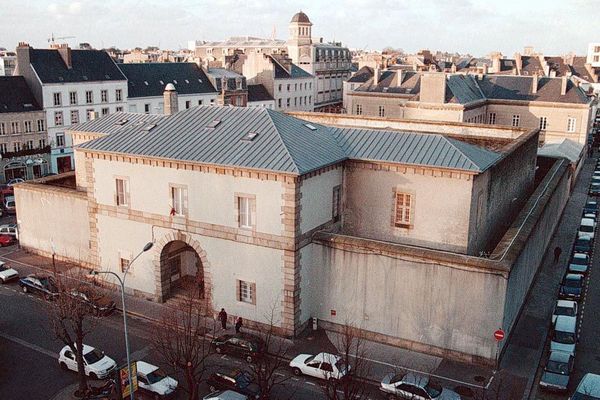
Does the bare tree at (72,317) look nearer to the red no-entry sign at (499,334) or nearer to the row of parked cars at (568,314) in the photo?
the red no-entry sign at (499,334)

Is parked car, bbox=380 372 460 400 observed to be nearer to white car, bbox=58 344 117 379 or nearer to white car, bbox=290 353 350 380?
white car, bbox=290 353 350 380

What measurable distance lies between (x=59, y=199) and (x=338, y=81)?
11192cm

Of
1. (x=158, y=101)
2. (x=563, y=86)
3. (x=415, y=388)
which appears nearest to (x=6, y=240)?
(x=415, y=388)

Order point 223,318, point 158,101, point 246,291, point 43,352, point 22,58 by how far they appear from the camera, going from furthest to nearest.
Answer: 1. point 158,101
2. point 22,58
3. point 246,291
4. point 223,318
5. point 43,352

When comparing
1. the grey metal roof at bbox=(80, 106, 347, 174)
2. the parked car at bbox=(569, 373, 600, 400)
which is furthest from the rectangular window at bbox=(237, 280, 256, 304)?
the parked car at bbox=(569, 373, 600, 400)

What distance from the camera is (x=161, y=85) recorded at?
95.9m

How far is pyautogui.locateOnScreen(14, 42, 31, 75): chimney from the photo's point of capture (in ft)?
260

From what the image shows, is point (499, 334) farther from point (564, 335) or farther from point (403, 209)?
point (403, 209)

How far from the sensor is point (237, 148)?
3694 cm

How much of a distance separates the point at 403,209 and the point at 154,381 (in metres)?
17.7

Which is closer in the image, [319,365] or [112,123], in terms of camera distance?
[319,365]

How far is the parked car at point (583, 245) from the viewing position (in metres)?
→ 52.6

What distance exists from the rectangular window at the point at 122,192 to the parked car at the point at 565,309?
1129 inches

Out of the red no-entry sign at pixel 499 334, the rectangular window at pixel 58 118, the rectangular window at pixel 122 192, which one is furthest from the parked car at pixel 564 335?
the rectangular window at pixel 58 118
